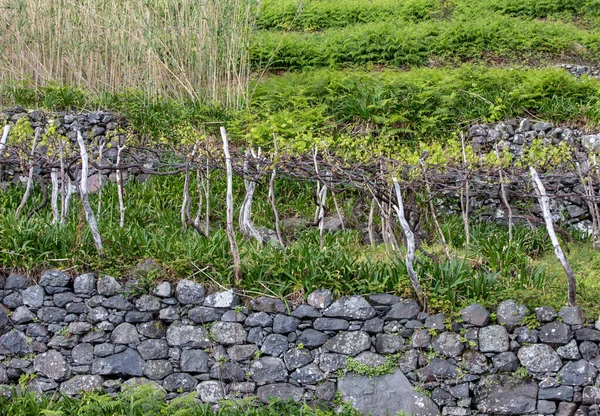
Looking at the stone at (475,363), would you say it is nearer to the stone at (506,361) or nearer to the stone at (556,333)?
the stone at (506,361)

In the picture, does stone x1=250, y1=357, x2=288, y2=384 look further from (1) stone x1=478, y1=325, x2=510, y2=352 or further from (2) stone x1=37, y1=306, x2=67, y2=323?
(2) stone x1=37, y1=306, x2=67, y2=323

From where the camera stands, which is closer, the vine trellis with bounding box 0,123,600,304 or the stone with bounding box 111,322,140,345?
the stone with bounding box 111,322,140,345

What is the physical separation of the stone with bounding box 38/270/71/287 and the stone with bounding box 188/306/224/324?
3.62ft

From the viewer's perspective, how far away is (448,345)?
18.1ft

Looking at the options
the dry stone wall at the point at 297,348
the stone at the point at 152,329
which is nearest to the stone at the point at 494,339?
the dry stone wall at the point at 297,348

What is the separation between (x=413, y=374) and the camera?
18.3 ft

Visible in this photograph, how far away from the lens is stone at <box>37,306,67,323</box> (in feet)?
19.7

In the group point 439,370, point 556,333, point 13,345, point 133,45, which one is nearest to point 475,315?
point 439,370

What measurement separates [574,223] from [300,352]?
427cm

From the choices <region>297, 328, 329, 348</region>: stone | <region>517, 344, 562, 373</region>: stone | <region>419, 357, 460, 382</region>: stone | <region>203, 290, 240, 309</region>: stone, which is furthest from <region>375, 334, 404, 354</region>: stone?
<region>203, 290, 240, 309</region>: stone

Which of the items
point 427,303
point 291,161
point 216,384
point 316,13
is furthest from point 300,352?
point 316,13

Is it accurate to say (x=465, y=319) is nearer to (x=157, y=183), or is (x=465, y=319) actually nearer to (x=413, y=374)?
(x=413, y=374)

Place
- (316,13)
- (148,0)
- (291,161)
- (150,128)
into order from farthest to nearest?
(316,13)
(148,0)
(150,128)
(291,161)

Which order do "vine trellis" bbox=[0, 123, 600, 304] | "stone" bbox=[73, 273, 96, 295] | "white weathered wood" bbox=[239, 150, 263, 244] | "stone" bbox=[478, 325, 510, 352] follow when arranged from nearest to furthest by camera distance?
"stone" bbox=[478, 325, 510, 352]
"stone" bbox=[73, 273, 96, 295]
"vine trellis" bbox=[0, 123, 600, 304]
"white weathered wood" bbox=[239, 150, 263, 244]
